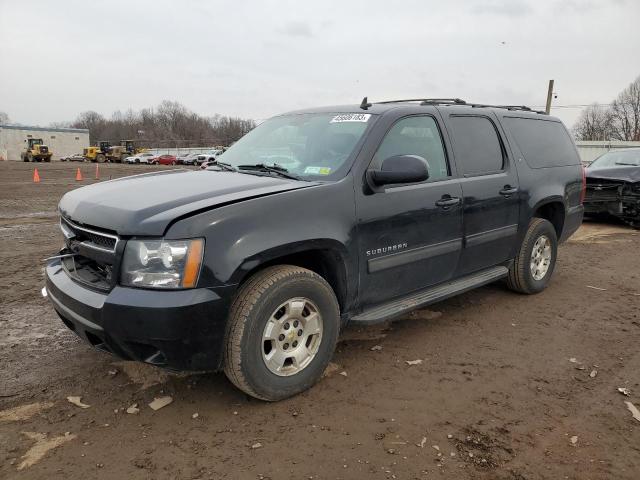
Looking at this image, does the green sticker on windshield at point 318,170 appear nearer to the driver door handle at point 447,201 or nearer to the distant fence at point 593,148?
the driver door handle at point 447,201

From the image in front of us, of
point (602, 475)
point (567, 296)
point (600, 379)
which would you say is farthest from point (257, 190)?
point (567, 296)

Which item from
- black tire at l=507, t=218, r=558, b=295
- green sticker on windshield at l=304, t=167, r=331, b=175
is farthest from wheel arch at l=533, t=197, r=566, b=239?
green sticker on windshield at l=304, t=167, r=331, b=175

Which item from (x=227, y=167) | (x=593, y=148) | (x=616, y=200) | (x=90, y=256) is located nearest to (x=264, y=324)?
(x=90, y=256)

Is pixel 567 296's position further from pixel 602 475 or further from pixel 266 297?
pixel 266 297

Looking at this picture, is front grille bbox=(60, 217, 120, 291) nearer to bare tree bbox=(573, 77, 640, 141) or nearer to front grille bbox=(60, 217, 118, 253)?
front grille bbox=(60, 217, 118, 253)

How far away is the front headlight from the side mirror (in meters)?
1.35

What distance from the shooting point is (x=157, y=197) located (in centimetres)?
299

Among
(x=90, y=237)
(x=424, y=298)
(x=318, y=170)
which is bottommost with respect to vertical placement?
(x=424, y=298)

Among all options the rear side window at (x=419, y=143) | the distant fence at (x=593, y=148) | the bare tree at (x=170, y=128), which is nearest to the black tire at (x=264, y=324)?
the rear side window at (x=419, y=143)

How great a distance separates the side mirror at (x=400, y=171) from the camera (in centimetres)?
333

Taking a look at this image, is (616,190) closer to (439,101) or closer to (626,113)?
(439,101)

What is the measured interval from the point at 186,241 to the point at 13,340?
231 centimetres

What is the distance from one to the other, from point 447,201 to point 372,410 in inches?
69.5

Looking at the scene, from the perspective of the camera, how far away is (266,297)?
9.23 ft
